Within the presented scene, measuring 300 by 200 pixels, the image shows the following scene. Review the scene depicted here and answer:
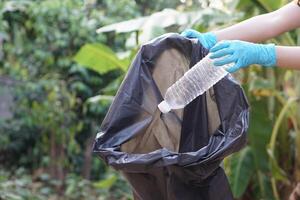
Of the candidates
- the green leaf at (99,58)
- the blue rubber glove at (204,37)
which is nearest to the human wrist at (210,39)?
the blue rubber glove at (204,37)

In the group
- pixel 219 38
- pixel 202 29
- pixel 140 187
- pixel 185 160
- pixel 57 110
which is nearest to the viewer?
pixel 185 160

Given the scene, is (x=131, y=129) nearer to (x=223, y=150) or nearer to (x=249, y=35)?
(x=223, y=150)

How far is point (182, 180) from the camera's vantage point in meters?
1.55

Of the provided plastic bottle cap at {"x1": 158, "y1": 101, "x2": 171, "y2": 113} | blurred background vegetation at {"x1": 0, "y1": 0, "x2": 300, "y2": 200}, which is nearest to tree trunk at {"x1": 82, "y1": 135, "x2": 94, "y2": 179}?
blurred background vegetation at {"x1": 0, "y1": 0, "x2": 300, "y2": 200}

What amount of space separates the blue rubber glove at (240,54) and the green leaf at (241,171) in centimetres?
131

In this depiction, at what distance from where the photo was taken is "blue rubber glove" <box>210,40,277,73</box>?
5.08ft

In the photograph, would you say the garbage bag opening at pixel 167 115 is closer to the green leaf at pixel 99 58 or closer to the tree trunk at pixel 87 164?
the green leaf at pixel 99 58

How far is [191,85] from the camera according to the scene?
1625 millimetres

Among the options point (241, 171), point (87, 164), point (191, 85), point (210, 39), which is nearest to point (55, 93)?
point (87, 164)

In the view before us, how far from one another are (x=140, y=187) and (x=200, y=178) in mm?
162

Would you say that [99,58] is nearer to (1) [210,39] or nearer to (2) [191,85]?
(1) [210,39]

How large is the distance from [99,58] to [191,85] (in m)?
1.79

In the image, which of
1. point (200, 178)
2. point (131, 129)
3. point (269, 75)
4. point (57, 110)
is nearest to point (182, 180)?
point (200, 178)

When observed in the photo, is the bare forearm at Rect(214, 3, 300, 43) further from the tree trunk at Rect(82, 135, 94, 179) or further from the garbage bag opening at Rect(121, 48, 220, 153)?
the tree trunk at Rect(82, 135, 94, 179)
